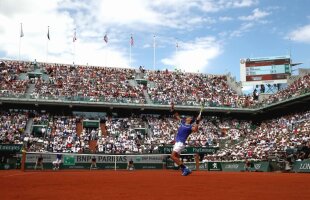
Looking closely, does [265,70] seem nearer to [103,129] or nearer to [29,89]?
[103,129]

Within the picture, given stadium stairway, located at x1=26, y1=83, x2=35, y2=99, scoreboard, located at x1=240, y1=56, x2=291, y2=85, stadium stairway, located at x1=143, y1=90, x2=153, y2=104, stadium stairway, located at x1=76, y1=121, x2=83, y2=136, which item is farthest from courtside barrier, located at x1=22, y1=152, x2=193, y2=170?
scoreboard, located at x1=240, y1=56, x2=291, y2=85

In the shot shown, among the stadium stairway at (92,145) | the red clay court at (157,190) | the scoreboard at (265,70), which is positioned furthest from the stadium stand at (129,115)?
the red clay court at (157,190)

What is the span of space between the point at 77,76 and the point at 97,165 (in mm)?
19985

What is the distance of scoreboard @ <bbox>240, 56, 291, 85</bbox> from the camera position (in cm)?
6081

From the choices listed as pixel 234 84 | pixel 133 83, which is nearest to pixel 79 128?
pixel 133 83

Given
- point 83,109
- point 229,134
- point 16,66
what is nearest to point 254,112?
point 229,134

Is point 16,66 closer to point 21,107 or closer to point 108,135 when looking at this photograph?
point 21,107

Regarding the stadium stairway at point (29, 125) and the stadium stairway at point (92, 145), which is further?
the stadium stairway at point (29, 125)

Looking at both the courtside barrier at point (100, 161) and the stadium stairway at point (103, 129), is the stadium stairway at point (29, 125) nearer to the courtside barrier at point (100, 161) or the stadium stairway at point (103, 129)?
the courtside barrier at point (100, 161)

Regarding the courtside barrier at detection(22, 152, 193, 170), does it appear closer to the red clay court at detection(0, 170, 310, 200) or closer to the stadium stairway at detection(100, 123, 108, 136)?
the stadium stairway at detection(100, 123, 108, 136)

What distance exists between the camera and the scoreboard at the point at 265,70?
6081cm

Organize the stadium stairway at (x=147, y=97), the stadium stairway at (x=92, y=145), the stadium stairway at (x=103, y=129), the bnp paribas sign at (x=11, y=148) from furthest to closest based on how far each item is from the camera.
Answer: the stadium stairway at (x=147, y=97)
the stadium stairway at (x=103, y=129)
the stadium stairway at (x=92, y=145)
the bnp paribas sign at (x=11, y=148)

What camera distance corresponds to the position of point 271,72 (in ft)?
202

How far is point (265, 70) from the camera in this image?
6206 cm
